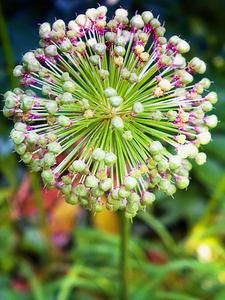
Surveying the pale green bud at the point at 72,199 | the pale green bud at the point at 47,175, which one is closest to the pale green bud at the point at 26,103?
the pale green bud at the point at 47,175

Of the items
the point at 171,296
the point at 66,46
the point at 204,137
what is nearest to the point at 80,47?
the point at 66,46

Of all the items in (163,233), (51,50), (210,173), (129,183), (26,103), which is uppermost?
(51,50)

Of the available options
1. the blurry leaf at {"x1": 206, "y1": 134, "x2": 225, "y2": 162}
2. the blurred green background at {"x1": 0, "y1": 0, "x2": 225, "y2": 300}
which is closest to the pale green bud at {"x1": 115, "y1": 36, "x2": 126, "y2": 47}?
the blurred green background at {"x1": 0, "y1": 0, "x2": 225, "y2": 300}

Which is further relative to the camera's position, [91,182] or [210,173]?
[210,173]

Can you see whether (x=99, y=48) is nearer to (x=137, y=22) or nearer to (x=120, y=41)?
(x=120, y=41)

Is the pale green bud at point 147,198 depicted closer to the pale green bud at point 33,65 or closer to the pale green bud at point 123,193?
the pale green bud at point 123,193
